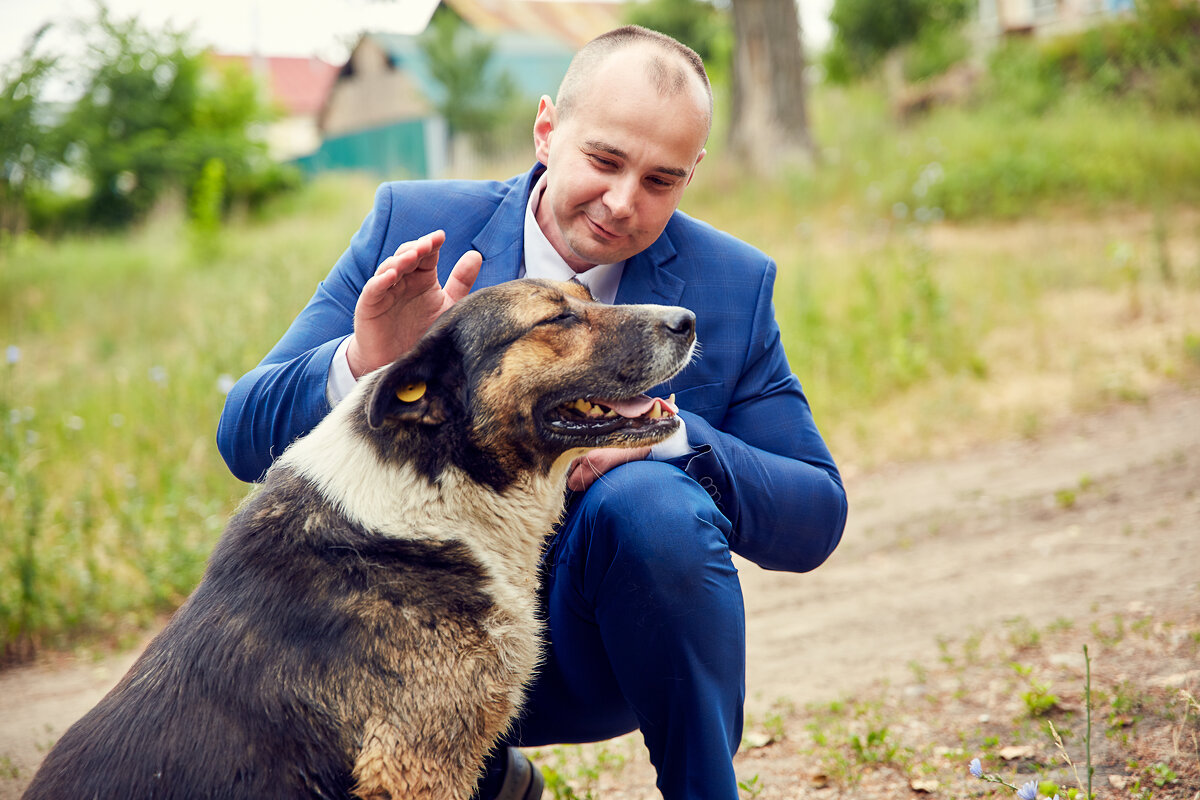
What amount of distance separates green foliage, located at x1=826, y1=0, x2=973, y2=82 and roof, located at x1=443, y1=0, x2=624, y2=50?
14.5 m

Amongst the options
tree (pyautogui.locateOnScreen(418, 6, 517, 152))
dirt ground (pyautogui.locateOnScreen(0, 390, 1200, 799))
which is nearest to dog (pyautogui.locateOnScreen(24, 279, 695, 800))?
dirt ground (pyautogui.locateOnScreen(0, 390, 1200, 799))

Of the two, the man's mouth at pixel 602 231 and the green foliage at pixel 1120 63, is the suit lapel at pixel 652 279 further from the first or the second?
the green foliage at pixel 1120 63

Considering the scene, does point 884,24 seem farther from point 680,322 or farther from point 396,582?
point 396,582

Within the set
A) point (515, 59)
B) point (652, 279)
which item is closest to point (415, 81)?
point (515, 59)

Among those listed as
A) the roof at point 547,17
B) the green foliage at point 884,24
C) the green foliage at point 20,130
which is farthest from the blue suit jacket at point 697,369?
the roof at point 547,17

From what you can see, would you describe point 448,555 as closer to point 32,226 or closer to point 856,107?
point 856,107

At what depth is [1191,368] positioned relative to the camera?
7219 mm

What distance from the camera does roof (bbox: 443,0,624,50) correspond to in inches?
1345

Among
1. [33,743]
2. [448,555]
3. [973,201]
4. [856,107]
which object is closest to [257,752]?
[448,555]

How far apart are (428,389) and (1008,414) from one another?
19.8 ft

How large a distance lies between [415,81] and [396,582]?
31456 mm

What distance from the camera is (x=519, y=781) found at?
2822mm

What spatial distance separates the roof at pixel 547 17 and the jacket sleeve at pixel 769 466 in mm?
32040

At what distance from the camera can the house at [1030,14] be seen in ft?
78.1
